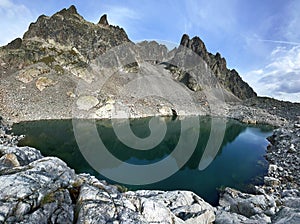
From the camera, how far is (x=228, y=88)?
14900 cm

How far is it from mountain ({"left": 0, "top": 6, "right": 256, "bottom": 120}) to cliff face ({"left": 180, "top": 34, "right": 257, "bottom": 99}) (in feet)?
44.6

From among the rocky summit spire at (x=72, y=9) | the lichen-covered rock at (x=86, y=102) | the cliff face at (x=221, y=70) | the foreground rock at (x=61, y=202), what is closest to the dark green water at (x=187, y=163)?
the foreground rock at (x=61, y=202)

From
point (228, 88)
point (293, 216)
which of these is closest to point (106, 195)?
point (293, 216)

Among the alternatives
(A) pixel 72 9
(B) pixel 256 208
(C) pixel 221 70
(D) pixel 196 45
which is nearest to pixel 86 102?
(B) pixel 256 208

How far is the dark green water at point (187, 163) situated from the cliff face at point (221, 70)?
120 m

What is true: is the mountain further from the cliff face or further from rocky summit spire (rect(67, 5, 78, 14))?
the cliff face

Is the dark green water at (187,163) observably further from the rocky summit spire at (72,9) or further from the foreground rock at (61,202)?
the rocky summit spire at (72,9)

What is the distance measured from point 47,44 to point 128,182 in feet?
272

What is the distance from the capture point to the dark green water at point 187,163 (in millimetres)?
17969

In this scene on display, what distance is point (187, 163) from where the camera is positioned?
23797 millimetres

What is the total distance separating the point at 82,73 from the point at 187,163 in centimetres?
6050

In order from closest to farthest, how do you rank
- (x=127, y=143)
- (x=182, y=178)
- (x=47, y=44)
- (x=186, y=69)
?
(x=182, y=178)
(x=127, y=143)
(x=47, y=44)
(x=186, y=69)

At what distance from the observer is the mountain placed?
54.5 metres

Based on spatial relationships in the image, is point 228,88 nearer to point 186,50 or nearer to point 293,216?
point 186,50
